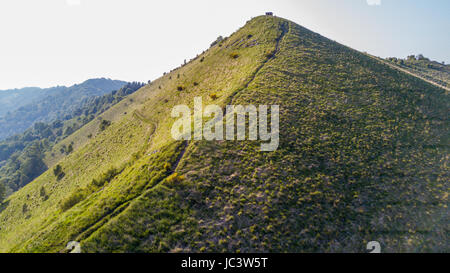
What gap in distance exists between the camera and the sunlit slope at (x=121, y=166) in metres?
22.1

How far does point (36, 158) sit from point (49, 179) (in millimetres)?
80892

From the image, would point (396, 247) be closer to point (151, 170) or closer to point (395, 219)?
point (395, 219)

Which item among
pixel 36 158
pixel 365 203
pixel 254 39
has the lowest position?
pixel 36 158

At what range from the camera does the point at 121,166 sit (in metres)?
36.3

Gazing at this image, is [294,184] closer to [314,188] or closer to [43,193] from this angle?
[314,188]

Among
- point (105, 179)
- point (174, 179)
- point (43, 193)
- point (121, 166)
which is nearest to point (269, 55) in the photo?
point (174, 179)

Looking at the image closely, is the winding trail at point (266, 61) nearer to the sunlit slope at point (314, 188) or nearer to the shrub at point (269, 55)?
the shrub at point (269, 55)

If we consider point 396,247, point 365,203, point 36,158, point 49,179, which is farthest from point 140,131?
point 36,158

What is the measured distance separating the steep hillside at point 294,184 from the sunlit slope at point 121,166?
0.32 m

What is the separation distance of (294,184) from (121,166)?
1243 inches

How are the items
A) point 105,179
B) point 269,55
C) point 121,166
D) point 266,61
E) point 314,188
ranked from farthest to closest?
point 269,55, point 266,61, point 121,166, point 105,179, point 314,188

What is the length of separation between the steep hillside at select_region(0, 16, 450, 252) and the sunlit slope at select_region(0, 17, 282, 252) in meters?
0.32

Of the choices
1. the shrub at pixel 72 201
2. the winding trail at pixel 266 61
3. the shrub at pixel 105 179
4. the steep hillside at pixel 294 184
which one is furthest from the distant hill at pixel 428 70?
the shrub at pixel 72 201

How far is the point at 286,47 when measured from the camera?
5738 centimetres
